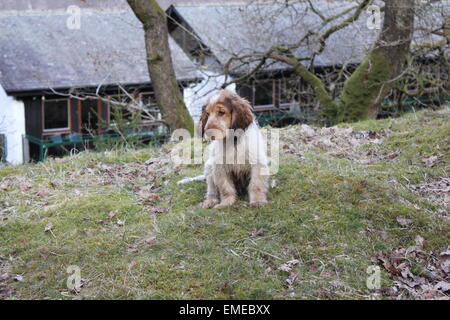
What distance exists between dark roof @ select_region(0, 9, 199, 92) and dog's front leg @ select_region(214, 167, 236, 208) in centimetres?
1647

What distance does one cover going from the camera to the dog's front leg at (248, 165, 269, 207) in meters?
6.65

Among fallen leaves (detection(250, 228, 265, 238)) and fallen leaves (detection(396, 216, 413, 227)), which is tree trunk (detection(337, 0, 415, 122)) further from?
fallen leaves (detection(250, 228, 265, 238))

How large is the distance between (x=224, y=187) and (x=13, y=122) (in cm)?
1846

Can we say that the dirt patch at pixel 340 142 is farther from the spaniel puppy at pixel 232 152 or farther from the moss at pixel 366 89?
the moss at pixel 366 89

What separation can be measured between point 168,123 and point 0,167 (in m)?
5.08

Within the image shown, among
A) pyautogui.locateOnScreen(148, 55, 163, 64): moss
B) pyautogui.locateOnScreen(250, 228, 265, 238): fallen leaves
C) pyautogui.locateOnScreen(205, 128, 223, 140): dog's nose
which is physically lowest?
pyautogui.locateOnScreen(250, 228, 265, 238): fallen leaves

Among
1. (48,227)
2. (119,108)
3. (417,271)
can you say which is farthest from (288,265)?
(119,108)

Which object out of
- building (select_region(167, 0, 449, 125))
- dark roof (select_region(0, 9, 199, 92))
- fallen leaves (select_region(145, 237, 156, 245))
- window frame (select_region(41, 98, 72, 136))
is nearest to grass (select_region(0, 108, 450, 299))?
fallen leaves (select_region(145, 237, 156, 245))

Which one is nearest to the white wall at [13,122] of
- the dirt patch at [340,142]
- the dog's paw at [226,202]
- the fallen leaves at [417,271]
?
the dirt patch at [340,142]

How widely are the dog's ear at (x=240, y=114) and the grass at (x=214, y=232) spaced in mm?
949

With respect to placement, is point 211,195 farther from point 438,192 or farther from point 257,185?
point 438,192

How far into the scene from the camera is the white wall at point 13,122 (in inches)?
907

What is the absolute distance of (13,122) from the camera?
23125mm

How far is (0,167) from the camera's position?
9.68m
